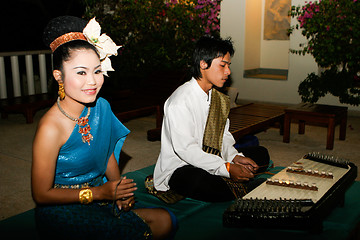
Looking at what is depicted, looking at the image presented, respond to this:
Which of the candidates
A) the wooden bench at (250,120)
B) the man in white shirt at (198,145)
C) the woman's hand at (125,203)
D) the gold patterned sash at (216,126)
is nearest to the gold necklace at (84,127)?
the woman's hand at (125,203)

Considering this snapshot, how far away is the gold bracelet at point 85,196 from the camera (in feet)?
6.06

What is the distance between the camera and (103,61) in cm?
206

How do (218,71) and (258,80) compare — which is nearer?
(218,71)

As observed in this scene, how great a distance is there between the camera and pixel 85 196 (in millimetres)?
1850

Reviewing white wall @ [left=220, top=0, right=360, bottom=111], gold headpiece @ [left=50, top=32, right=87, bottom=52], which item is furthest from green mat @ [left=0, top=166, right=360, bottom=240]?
white wall @ [left=220, top=0, right=360, bottom=111]

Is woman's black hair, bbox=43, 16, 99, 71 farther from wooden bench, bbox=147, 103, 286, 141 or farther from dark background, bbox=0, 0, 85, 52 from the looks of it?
dark background, bbox=0, 0, 85, 52

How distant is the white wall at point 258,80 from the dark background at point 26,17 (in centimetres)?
577

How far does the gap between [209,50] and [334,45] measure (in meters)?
4.28

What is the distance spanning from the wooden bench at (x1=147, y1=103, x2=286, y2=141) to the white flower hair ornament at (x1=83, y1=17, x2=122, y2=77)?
2146 millimetres

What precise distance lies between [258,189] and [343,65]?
4.77 metres

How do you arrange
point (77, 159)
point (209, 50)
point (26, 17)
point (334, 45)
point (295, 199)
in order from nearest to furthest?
1. point (77, 159)
2. point (295, 199)
3. point (209, 50)
4. point (334, 45)
5. point (26, 17)

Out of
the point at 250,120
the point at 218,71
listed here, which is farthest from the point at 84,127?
the point at 250,120

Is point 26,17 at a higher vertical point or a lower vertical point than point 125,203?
higher

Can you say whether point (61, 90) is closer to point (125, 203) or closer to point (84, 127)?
point (84, 127)
